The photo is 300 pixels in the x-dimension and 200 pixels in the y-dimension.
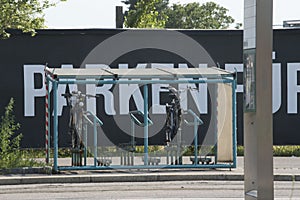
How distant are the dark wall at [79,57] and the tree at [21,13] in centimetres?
242

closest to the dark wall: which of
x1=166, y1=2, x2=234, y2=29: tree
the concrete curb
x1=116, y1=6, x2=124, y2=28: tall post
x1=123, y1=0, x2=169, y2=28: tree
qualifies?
x1=116, y1=6, x2=124, y2=28: tall post

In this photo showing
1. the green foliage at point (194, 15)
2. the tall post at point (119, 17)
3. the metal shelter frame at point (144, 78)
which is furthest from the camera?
the green foliage at point (194, 15)

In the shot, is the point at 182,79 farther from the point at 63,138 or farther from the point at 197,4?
the point at 197,4

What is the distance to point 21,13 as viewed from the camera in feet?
64.6

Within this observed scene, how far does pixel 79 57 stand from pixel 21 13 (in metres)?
3.32

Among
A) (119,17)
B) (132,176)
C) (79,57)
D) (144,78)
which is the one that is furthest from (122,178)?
(119,17)

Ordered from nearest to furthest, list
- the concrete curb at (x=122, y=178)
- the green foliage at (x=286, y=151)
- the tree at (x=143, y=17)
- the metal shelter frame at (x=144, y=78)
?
the concrete curb at (x=122, y=178) < the metal shelter frame at (x=144, y=78) < the green foliage at (x=286, y=151) < the tree at (x=143, y=17)

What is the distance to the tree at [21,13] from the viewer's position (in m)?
19.3

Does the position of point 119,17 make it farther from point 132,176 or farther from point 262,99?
point 262,99

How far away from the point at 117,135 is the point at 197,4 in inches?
3324

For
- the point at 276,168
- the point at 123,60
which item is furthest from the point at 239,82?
the point at 276,168

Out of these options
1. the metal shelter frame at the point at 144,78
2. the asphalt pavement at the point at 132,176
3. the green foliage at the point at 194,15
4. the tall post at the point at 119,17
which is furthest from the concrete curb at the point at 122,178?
the green foliage at the point at 194,15

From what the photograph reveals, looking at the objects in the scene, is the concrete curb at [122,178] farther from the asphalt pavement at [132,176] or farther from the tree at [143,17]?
the tree at [143,17]

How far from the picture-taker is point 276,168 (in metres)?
18.6
